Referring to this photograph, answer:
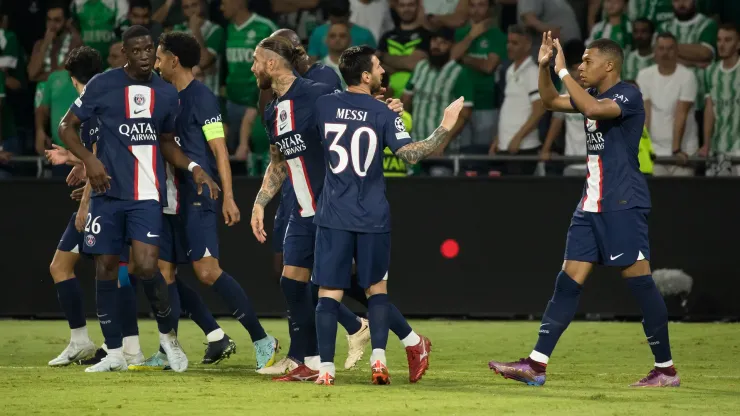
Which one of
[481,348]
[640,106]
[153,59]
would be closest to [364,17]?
[481,348]

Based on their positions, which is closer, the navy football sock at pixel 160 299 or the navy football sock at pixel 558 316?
the navy football sock at pixel 558 316

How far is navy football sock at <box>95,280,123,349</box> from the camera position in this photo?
9.09 m

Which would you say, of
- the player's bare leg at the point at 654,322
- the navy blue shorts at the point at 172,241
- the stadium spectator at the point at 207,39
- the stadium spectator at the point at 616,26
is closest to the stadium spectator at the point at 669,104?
the stadium spectator at the point at 616,26

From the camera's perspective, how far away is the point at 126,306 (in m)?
9.26

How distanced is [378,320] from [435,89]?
6.19m

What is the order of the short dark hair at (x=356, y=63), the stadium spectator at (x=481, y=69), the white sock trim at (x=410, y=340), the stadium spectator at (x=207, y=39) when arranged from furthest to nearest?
the stadium spectator at (x=207, y=39) < the stadium spectator at (x=481, y=69) < the white sock trim at (x=410, y=340) < the short dark hair at (x=356, y=63)

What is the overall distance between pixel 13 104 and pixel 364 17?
423 cm

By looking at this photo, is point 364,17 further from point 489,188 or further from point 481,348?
point 481,348

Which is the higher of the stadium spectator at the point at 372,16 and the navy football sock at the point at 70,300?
the stadium spectator at the point at 372,16

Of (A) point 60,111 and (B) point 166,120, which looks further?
(A) point 60,111

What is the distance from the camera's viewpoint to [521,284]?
44.3 feet

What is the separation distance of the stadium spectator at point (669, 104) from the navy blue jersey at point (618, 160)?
17.6 feet

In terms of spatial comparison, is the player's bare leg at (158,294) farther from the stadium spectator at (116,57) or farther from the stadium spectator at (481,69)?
the stadium spectator at (481,69)

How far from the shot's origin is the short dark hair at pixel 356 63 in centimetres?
807
